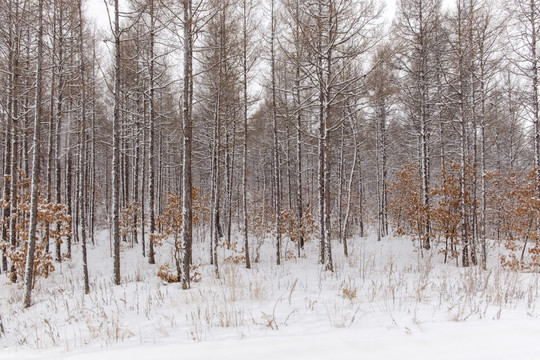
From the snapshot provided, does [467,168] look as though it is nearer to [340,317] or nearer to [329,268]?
[329,268]

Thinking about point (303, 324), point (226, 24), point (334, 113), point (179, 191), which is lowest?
point (303, 324)

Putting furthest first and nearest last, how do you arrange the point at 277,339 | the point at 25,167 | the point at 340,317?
the point at 25,167 < the point at 340,317 < the point at 277,339

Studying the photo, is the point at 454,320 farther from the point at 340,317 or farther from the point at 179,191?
the point at 179,191

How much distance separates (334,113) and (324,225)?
7.62 m

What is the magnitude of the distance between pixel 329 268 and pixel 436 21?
12.4m

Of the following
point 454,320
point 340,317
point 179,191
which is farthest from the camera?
point 179,191

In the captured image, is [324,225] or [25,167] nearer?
[324,225]

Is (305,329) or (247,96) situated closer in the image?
(305,329)

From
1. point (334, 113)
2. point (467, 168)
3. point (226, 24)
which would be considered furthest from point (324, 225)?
point (226, 24)

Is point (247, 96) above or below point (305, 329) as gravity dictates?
above

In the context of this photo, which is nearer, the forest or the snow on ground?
the snow on ground

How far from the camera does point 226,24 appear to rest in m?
10.7

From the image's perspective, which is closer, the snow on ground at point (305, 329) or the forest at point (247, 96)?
the snow on ground at point (305, 329)

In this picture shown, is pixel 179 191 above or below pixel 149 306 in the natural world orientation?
above
